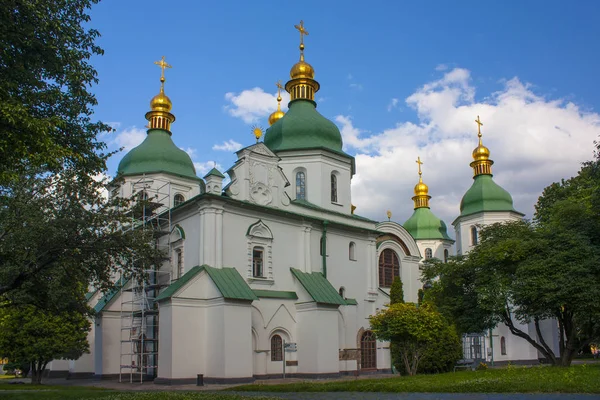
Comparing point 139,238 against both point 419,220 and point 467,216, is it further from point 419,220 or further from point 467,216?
point 419,220

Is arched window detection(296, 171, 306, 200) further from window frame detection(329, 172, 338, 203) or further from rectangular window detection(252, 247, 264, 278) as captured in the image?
rectangular window detection(252, 247, 264, 278)

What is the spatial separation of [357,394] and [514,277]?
1110 centimetres

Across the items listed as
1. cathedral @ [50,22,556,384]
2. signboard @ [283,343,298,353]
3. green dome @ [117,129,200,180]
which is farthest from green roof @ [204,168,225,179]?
green dome @ [117,129,200,180]

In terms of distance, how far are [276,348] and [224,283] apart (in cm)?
425

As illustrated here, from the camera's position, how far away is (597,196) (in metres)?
22.4

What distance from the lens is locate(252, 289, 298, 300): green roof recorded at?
25486 mm

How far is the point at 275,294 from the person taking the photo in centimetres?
2602

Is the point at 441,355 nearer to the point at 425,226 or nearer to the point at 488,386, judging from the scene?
the point at 488,386

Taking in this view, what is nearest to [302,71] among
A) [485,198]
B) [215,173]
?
[215,173]

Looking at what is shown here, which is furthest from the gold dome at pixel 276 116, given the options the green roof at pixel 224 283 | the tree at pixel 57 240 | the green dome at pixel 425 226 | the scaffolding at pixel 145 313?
the tree at pixel 57 240

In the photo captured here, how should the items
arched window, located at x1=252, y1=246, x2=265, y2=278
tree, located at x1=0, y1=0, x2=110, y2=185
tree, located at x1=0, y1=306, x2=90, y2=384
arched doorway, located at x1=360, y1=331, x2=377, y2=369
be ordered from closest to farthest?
1. tree, located at x1=0, y1=0, x2=110, y2=185
2. tree, located at x1=0, y1=306, x2=90, y2=384
3. arched window, located at x1=252, y1=246, x2=265, y2=278
4. arched doorway, located at x1=360, y1=331, x2=377, y2=369

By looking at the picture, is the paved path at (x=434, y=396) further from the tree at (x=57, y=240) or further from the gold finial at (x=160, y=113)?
the gold finial at (x=160, y=113)

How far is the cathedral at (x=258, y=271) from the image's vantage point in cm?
2312

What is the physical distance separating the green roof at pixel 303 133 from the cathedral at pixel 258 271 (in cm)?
8
